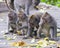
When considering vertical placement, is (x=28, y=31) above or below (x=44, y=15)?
below

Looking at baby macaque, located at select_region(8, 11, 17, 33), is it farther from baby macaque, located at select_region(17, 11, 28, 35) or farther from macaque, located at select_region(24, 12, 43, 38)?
macaque, located at select_region(24, 12, 43, 38)

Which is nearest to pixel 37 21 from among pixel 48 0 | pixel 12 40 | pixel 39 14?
pixel 39 14

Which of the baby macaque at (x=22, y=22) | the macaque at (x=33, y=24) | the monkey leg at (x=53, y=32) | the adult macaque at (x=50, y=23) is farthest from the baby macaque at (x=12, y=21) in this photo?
the monkey leg at (x=53, y=32)

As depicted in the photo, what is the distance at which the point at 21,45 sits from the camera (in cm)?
579

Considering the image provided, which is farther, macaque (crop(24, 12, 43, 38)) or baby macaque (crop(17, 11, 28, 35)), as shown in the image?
baby macaque (crop(17, 11, 28, 35))

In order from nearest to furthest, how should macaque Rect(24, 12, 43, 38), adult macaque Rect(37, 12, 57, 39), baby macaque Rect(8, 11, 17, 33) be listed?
adult macaque Rect(37, 12, 57, 39) → macaque Rect(24, 12, 43, 38) → baby macaque Rect(8, 11, 17, 33)

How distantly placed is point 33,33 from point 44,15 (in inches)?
26.5

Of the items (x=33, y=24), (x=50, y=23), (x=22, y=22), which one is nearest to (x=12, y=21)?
(x=22, y=22)

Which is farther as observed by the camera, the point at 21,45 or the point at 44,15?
the point at 44,15

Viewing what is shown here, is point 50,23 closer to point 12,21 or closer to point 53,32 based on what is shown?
point 53,32

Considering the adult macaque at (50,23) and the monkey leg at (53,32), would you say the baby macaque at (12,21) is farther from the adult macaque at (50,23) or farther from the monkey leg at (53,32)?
the monkey leg at (53,32)

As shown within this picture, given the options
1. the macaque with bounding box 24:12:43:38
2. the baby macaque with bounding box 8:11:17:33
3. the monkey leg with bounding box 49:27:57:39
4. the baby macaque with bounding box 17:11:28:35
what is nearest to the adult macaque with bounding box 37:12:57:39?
the monkey leg with bounding box 49:27:57:39

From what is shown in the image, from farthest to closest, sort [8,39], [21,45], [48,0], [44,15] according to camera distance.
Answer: [48,0], [8,39], [44,15], [21,45]

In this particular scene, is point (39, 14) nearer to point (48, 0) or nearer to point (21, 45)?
point (21, 45)
